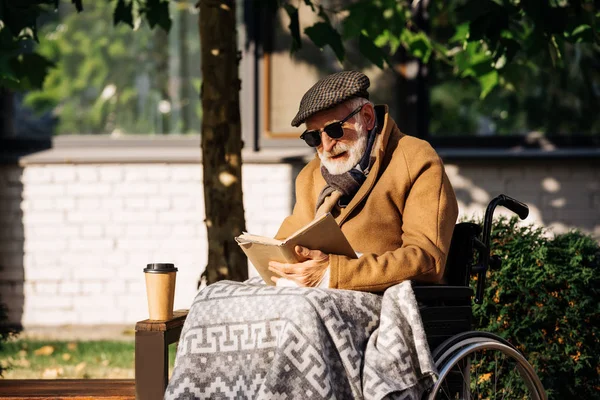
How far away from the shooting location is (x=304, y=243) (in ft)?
11.9

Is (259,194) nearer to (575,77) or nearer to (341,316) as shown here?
(575,77)

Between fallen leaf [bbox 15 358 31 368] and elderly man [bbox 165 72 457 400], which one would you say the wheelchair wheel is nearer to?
elderly man [bbox 165 72 457 400]

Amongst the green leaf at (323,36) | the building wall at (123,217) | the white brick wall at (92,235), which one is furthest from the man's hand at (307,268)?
the white brick wall at (92,235)

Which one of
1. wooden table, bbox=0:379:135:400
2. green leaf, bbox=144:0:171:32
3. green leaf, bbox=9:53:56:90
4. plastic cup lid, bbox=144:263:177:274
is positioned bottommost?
wooden table, bbox=0:379:135:400

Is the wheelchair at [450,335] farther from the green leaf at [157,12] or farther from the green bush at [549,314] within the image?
the green leaf at [157,12]

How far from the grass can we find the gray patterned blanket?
2999mm

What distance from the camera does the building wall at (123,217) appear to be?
28.4 ft

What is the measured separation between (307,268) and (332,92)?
71 centimetres

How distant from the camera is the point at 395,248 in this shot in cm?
391

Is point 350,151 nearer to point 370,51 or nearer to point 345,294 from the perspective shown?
point 345,294

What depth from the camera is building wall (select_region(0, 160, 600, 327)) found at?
8.65 metres

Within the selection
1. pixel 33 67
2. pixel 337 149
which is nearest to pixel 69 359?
pixel 33 67

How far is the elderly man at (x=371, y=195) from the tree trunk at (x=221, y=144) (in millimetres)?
1477

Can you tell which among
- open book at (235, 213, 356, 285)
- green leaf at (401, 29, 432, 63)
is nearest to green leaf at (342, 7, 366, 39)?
green leaf at (401, 29, 432, 63)
